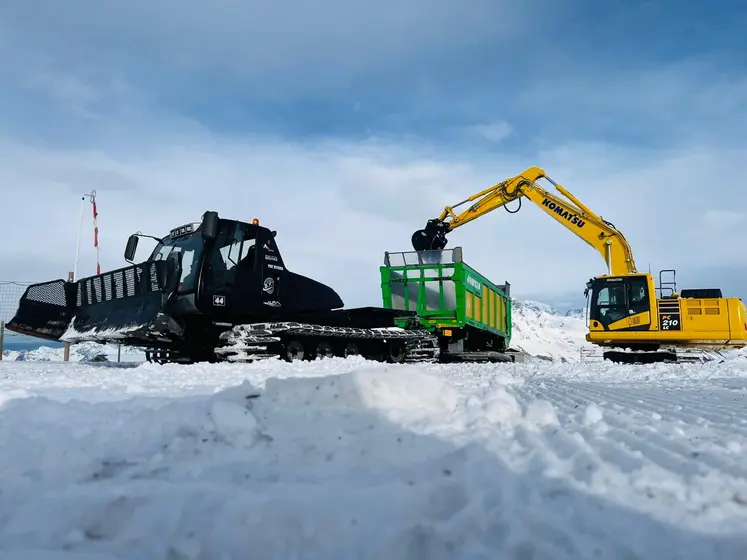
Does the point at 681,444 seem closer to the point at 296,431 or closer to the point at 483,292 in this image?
the point at 296,431

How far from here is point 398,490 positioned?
2051 millimetres

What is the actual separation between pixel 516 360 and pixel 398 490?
14.4 metres

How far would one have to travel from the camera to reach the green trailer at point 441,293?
13.2 metres

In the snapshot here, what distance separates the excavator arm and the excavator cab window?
1.09m

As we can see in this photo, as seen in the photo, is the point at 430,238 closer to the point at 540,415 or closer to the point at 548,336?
the point at 540,415

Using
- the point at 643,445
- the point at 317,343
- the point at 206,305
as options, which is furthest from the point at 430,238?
the point at 643,445

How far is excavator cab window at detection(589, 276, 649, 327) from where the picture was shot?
14.4 m

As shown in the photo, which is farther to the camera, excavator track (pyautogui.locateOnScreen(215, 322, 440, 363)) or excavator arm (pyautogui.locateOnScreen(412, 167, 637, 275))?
excavator arm (pyautogui.locateOnScreen(412, 167, 637, 275))

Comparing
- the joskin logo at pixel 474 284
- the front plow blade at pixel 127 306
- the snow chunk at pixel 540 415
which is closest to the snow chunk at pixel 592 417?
the snow chunk at pixel 540 415

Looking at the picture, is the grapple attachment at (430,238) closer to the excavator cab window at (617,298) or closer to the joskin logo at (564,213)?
the joskin logo at (564,213)

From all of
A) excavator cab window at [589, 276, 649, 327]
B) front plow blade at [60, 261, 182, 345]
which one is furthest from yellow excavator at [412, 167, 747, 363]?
front plow blade at [60, 261, 182, 345]

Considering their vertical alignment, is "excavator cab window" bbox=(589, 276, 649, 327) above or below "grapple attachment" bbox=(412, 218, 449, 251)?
below

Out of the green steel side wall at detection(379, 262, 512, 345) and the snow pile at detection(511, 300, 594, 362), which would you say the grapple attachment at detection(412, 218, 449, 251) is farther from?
the snow pile at detection(511, 300, 594, 362)

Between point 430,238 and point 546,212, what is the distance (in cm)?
354
